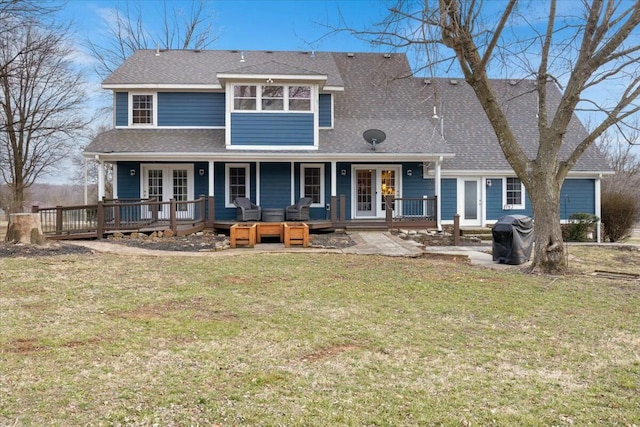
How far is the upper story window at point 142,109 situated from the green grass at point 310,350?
9.68m

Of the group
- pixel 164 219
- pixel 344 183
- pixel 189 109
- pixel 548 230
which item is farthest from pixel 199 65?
pixel 548 230

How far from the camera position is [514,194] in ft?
57.0

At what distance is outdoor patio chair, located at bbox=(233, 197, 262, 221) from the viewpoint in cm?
1450

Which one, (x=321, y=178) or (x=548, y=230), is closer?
(x=548, y=230)

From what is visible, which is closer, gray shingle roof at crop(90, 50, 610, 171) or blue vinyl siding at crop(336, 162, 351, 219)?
gray shingle roof at crop(90, 50, 610, 171)

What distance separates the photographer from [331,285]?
709cm

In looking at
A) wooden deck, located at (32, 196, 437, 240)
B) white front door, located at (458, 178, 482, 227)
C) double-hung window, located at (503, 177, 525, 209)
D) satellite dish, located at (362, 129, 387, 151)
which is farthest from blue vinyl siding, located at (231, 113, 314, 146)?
double-hung window, located at (503, 177, 525, 209)

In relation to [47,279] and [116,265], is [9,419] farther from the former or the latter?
[116,265]

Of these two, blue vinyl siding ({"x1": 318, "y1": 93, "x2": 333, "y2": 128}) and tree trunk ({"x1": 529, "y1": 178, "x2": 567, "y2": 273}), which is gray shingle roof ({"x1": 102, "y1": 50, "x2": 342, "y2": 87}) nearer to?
blue vinyl siding ({"x1": 318, "y1": 93, "x2": 333, "y2": 128})

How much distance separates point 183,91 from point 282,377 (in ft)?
47.8

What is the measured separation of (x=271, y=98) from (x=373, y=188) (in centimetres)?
491

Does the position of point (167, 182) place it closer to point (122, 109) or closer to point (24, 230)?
point (122, 109)

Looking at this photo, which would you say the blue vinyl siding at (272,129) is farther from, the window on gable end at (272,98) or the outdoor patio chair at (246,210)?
the outdoor patio chair at (246,210)

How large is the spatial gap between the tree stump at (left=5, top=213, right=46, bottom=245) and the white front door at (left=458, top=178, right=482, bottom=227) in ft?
45.1
